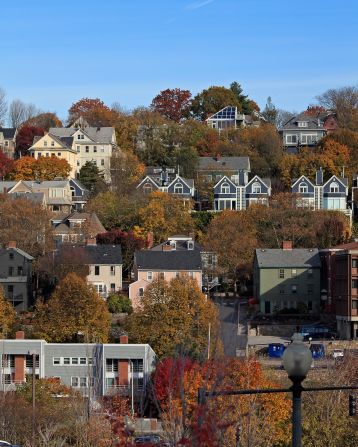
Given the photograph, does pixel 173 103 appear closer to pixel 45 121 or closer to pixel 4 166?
pixel 45 121

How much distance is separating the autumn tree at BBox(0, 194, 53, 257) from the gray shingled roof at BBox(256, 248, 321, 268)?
1496 cm

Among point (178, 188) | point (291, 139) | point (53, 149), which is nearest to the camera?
point (178, 188)

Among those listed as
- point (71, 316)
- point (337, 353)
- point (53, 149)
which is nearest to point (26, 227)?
point (71, 316)

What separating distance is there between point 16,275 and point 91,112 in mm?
59334

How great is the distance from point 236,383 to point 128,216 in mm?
43896

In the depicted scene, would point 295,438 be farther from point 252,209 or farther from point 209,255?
point 252,209

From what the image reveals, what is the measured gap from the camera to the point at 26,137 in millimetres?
118625

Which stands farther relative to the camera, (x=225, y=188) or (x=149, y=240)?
(x=225, y=188)

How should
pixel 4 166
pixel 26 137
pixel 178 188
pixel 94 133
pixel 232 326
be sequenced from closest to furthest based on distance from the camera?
pixel 232 326 → pixel 178 188 → pixel 4 166 → pixel 94 133 → pixel 26 137

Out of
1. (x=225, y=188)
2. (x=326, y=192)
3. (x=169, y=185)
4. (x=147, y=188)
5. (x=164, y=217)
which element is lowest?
(x=164, y=217)

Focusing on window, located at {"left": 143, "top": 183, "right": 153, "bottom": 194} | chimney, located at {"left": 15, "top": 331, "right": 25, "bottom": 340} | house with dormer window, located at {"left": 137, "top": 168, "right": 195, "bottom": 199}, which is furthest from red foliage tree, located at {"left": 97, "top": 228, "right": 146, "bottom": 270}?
chimney, located at {"left": 15, "top": 331, "right": 25, "bottom": 340}

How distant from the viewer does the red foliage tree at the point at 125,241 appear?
8275 cm

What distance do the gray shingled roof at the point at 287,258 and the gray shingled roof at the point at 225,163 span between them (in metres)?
25.2

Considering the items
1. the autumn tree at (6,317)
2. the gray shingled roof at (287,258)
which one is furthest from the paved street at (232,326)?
the autumn tree at (6,317)
